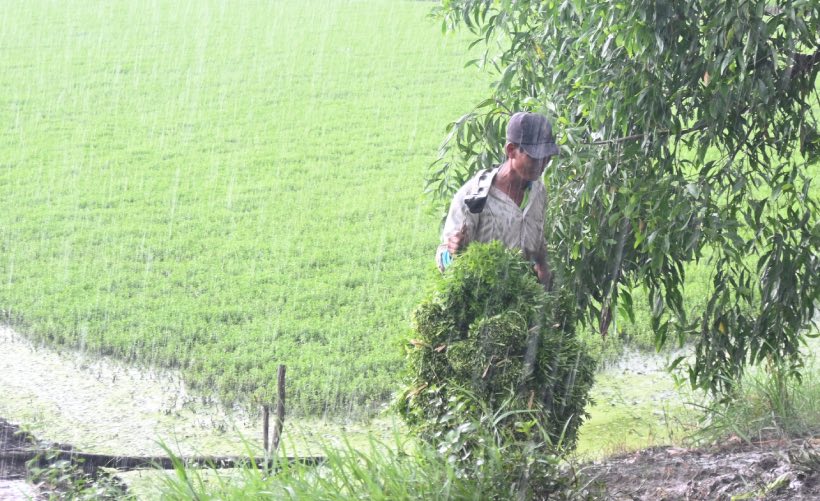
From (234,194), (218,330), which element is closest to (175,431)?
(218,330)

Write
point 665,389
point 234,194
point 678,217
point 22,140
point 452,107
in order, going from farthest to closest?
point 452,107 < point 22,140 < point 234,194 < point 665,389 < point 678,217

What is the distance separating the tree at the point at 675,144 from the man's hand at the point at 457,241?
29.4 inches

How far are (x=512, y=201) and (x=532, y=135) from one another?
1.08 feet

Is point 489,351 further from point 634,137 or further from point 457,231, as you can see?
point 634,137

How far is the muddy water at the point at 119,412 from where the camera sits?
7035 mm

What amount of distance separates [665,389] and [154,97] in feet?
55.7

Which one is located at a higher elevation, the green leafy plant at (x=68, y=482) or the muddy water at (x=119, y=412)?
the green leafy plant at (x=68, y=482)

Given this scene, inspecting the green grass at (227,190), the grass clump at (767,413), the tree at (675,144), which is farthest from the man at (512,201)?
the grass clump at (767,413)

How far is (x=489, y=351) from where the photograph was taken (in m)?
4.06

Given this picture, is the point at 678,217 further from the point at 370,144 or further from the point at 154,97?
the point at 154,97

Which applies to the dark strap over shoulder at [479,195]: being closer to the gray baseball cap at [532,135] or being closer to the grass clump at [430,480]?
the gray baseball cap at [532,135]

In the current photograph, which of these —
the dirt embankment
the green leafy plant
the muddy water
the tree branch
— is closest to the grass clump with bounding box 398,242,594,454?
the dirt embankment

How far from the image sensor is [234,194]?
50.3 feet

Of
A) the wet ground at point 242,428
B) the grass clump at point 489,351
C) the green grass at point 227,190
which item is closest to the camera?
the grass clump at point 489,351
